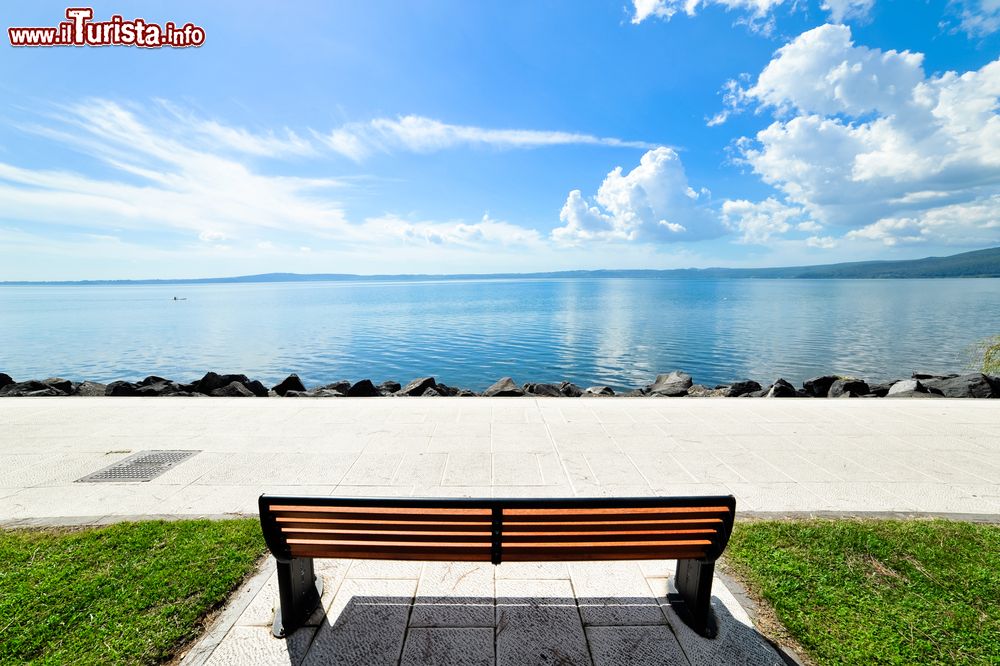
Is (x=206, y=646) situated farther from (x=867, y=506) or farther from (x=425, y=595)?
(x=867, y=506)

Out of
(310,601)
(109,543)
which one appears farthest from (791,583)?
(109,543)

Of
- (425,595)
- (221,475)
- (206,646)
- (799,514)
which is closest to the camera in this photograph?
(206,646)

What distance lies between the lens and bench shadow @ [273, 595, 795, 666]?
3.18 meters

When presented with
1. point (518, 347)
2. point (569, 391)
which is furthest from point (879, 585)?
point (518, 347)

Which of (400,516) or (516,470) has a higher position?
(400,516)

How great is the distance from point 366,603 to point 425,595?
49cm

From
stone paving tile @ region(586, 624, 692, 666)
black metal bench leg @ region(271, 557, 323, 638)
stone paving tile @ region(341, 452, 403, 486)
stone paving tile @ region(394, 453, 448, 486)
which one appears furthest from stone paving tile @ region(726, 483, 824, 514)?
black metal bench leg @ region(271, 557, 323, 638)

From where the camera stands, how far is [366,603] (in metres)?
3.73

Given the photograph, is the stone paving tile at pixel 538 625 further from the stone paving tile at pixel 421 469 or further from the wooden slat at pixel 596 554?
the stone paving tile at pixel 421 469

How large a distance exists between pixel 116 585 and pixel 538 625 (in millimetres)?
3601

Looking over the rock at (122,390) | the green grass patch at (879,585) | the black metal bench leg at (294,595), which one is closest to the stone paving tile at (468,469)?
the black metal bench leg at (294,595)

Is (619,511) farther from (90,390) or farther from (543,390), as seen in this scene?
(90,390)

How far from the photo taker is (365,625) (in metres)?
3.48

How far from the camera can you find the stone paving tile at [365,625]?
3.19 m
